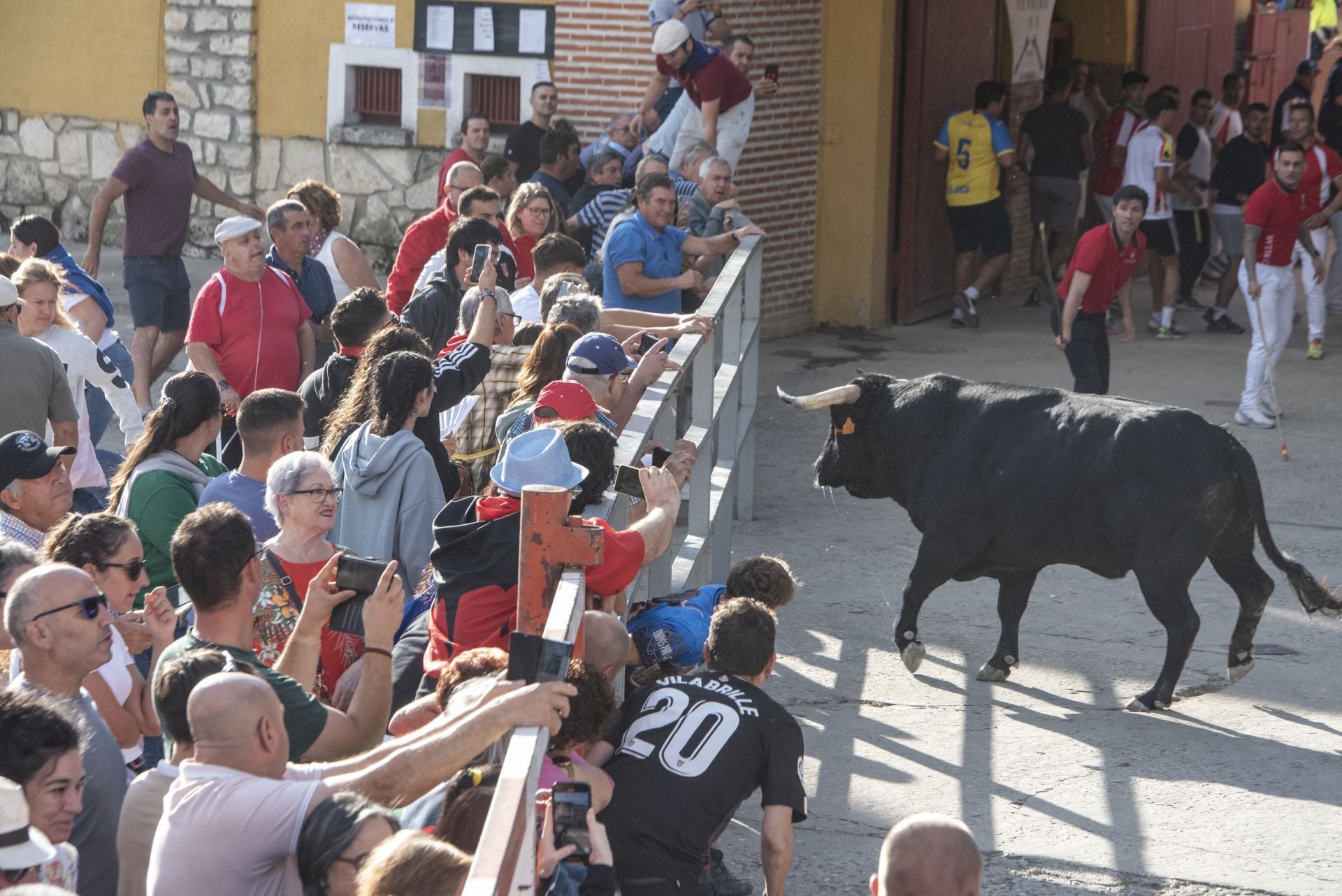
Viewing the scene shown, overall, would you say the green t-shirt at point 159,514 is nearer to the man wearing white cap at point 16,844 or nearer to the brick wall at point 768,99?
the man wearing white cap at point 16,844

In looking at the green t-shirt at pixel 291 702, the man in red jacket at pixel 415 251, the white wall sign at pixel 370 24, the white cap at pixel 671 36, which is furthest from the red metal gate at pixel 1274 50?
the green t-shirt at pixel 291 702

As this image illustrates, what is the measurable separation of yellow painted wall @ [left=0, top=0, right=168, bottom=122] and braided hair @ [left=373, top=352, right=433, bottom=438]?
10959mm

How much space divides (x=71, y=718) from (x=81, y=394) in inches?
149

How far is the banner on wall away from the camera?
1566cm

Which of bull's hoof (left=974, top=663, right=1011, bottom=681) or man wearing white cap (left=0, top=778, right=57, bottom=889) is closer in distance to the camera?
man wearing white cap (left=0, top=778, right=57, bottom=889)

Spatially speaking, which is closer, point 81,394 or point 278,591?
point 278,591

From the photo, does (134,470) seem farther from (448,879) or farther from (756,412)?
(756,412)

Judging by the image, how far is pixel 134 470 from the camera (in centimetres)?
509

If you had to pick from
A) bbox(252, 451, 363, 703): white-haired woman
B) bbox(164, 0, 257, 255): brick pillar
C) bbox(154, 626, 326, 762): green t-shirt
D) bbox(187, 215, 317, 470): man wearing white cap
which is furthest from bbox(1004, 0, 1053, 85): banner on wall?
bbox(154, 626, 326, 762): green t-shirt

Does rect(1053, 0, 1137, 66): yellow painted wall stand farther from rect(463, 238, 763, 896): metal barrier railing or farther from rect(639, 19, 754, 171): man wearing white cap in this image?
rect(463, 238, 763, 896): metal barrier railing

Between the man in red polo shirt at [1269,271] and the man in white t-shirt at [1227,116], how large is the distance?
17.3 feet

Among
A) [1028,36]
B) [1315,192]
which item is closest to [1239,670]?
[1315,192]

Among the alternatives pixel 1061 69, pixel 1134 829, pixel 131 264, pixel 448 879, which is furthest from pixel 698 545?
pixel 1061 69

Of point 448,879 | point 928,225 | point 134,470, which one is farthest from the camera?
point 928,225
